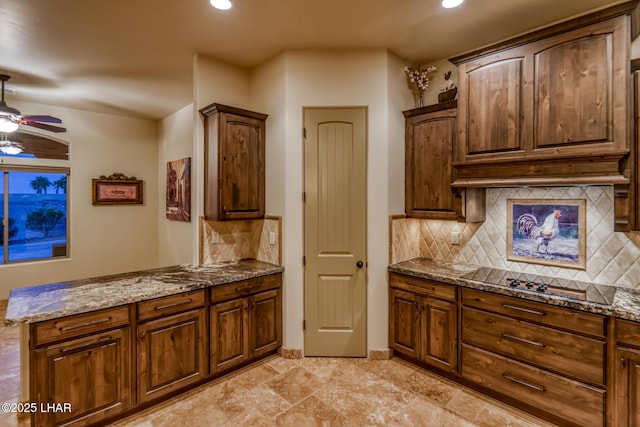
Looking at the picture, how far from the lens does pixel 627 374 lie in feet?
6.47

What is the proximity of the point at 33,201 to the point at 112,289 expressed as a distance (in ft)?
13.3

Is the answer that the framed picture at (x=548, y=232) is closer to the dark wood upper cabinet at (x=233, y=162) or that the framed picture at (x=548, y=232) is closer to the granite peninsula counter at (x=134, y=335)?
the granite peninsula counter at (x=134, y=335)

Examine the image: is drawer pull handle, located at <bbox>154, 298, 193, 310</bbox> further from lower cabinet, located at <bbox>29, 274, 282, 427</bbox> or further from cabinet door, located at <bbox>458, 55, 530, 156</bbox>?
cabinet door, located at <bbox>458, 55, 530, 156</bbox>

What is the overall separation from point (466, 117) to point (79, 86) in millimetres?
4692

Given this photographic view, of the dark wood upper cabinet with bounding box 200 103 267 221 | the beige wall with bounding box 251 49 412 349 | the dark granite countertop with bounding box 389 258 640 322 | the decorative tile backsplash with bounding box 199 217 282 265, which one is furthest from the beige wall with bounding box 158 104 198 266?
the dark granite countertop with bounding box 389 258 640 322

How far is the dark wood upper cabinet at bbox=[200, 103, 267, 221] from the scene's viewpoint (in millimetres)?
3082

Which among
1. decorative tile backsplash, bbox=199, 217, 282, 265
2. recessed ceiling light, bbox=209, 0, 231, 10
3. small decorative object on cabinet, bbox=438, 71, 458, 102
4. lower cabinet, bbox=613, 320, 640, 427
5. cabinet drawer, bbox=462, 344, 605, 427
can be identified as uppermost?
recessed ceiling light, bbox=209, 0, 231, 10

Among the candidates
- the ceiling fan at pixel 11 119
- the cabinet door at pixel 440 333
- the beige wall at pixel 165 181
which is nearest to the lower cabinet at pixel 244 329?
the cabinet door at pixel 440 333

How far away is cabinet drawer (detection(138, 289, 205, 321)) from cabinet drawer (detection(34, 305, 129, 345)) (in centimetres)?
12

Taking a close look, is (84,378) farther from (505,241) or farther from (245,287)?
(505,241)

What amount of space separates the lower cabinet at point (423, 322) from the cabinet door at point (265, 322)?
3.68 ft

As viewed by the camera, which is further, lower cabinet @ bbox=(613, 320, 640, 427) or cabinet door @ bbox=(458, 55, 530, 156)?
cabinet door @ bbox=(458, 55, 530, 156)

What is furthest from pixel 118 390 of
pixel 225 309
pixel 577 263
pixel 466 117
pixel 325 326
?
pixel 577 263

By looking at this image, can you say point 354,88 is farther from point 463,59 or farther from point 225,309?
point 225,309
